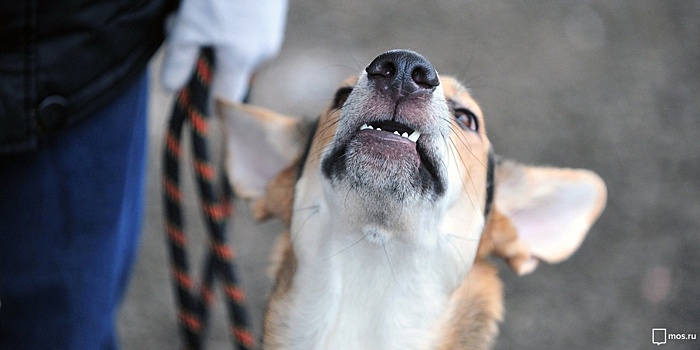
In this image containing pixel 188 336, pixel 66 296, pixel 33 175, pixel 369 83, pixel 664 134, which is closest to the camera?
pixel 369 83

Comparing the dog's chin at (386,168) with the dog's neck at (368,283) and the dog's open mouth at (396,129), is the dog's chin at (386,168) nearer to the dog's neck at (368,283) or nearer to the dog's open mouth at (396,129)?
the dog's open mouth at (396,129)

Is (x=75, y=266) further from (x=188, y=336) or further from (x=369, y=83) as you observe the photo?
A: (x=369, y=83)

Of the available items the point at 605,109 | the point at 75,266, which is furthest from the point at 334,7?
the point at 75,266

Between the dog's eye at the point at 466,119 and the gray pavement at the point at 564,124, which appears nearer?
the dog's eye at the point at 466,119

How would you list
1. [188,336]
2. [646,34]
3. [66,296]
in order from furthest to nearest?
[646,34]
[188,336]
[66,296]

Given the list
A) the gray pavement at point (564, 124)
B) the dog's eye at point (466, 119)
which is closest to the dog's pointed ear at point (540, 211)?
the dog's eye at point (466, 119)

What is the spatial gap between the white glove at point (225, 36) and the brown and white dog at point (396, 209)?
0.67 feet

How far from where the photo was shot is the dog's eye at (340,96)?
2432 millimetres

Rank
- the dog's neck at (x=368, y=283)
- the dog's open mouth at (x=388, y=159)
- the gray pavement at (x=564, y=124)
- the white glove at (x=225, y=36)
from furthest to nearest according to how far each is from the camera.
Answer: the gray pavement at (x=564, y=124), the white glove at (x=225, y=36), the dog's neck at (x=368, y=283), the dog's open mouth at (x=388, y=159)

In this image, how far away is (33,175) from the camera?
2451mm

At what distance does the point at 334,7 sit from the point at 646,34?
264 centimetres

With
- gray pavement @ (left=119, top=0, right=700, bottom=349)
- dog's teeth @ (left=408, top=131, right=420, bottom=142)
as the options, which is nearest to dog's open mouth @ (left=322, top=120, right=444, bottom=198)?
dog's teeth @ (left=408, top=131, right=420, bottom=142)

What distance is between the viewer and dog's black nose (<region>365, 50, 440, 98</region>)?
1.96 meters

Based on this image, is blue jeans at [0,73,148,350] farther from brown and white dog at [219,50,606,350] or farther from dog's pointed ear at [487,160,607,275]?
dog's pointed ear at [487,160,607,275]
